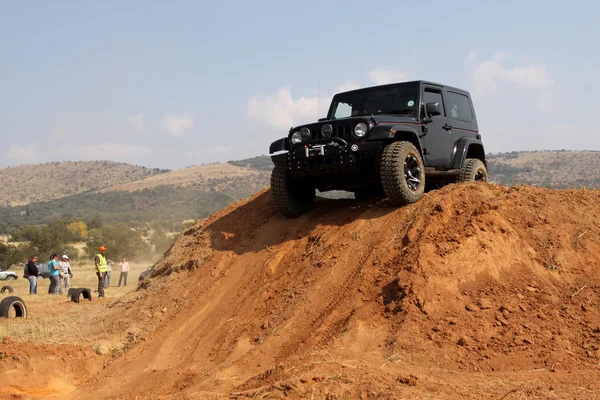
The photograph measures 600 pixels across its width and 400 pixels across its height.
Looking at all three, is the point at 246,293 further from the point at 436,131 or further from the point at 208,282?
the point at 436,131

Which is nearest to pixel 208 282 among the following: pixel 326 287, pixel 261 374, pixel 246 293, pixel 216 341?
pixel 246 293

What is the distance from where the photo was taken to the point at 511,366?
624 centimetres

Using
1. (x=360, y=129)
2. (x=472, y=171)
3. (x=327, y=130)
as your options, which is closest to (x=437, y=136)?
(x=472, y=171)

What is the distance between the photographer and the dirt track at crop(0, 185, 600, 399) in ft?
20.1

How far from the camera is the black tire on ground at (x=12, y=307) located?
11.8 m

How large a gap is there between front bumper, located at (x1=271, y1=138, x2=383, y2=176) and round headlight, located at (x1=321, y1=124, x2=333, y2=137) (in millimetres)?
143

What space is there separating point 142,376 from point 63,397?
0.94 m

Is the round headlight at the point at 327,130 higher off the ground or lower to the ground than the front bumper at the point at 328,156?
higher

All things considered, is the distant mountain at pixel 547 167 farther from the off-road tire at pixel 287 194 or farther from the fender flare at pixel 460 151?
the off-road tire at pixel 287 194

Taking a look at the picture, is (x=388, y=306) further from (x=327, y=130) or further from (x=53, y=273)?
(x=53, y=273)

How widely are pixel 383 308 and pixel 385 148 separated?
2.60m

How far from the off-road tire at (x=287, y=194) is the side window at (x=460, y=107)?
2982 millimetres

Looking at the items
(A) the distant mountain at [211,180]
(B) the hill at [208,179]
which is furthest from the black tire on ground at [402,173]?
(B) the hill at [208,179]

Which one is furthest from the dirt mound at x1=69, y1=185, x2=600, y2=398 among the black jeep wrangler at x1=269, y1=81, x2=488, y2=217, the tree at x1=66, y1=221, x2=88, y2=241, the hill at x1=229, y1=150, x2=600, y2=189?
the hill at x1=229, y1=150, x2=600, y2=189
